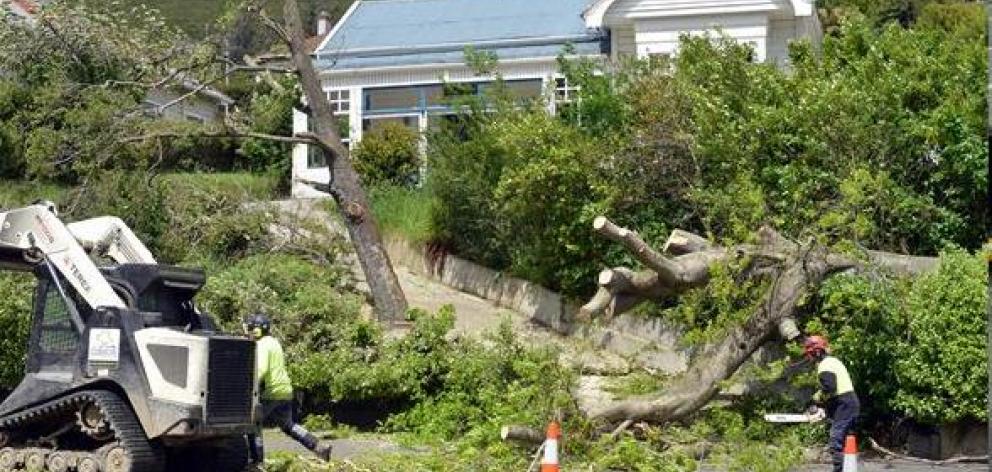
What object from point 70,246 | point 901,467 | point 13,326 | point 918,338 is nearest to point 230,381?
point 70,246

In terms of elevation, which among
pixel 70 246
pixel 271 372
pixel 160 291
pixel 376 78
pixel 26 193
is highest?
pixel 376 78

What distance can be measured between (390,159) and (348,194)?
263 inches

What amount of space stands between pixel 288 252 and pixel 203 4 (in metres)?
45.1

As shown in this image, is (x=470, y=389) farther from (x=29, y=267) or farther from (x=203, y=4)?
(x=203, y=4)

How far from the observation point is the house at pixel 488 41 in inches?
1180

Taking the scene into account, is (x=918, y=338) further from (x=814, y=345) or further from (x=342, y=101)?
(x=342, y=101)

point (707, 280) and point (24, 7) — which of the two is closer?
point (707, 280)

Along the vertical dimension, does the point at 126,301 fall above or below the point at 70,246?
below

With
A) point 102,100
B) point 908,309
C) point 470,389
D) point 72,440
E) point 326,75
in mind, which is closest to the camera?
point 72,440

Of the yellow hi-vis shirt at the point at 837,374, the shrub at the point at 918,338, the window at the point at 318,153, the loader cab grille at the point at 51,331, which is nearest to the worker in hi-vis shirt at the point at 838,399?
the yellow hi-vis shirt at the point at 837,374

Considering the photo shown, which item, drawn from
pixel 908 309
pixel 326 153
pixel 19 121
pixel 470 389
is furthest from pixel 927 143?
pixel 19 121

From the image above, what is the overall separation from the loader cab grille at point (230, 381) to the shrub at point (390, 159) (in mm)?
14858

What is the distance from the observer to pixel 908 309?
1543 centimetres

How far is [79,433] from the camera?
12812 millimetres
